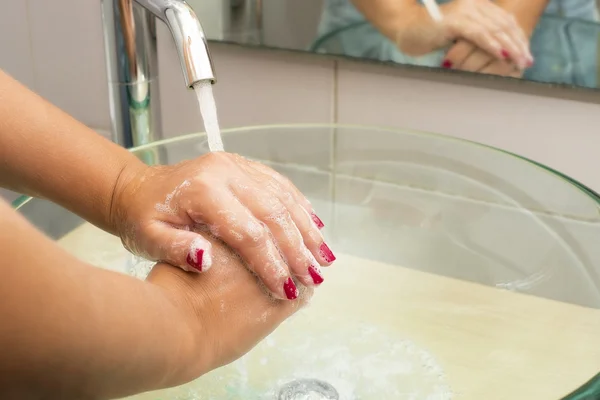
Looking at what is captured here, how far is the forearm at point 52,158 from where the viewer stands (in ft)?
1.56

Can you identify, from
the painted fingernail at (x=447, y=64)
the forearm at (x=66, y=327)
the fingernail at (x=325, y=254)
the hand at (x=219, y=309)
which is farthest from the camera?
the painted fingernail at (x=447, y=64)

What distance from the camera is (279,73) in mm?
776

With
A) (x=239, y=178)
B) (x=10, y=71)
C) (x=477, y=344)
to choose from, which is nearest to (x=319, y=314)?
(x=477, y=344)

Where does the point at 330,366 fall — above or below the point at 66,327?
below

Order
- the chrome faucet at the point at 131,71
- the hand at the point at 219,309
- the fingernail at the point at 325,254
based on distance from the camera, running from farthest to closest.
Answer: the chrome faucet at the point at 131,71 < the fingernail at the point at 325,254 < the hand at the point at 219,309

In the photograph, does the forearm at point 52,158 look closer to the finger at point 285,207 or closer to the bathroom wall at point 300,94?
the finger at point 285,207

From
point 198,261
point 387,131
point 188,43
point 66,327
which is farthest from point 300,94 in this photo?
point 66,327

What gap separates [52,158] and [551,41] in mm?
445

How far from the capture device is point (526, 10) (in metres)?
0.64

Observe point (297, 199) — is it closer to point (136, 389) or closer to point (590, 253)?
point (136, 389)

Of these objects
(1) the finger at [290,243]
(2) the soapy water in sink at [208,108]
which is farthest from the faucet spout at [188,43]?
(1) the finger at [290,243]

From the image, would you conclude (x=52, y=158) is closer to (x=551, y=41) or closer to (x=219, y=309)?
(x=219, y=309)

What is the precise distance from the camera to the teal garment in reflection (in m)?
0.63

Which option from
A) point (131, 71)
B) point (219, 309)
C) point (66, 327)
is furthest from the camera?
point (131, 71)
